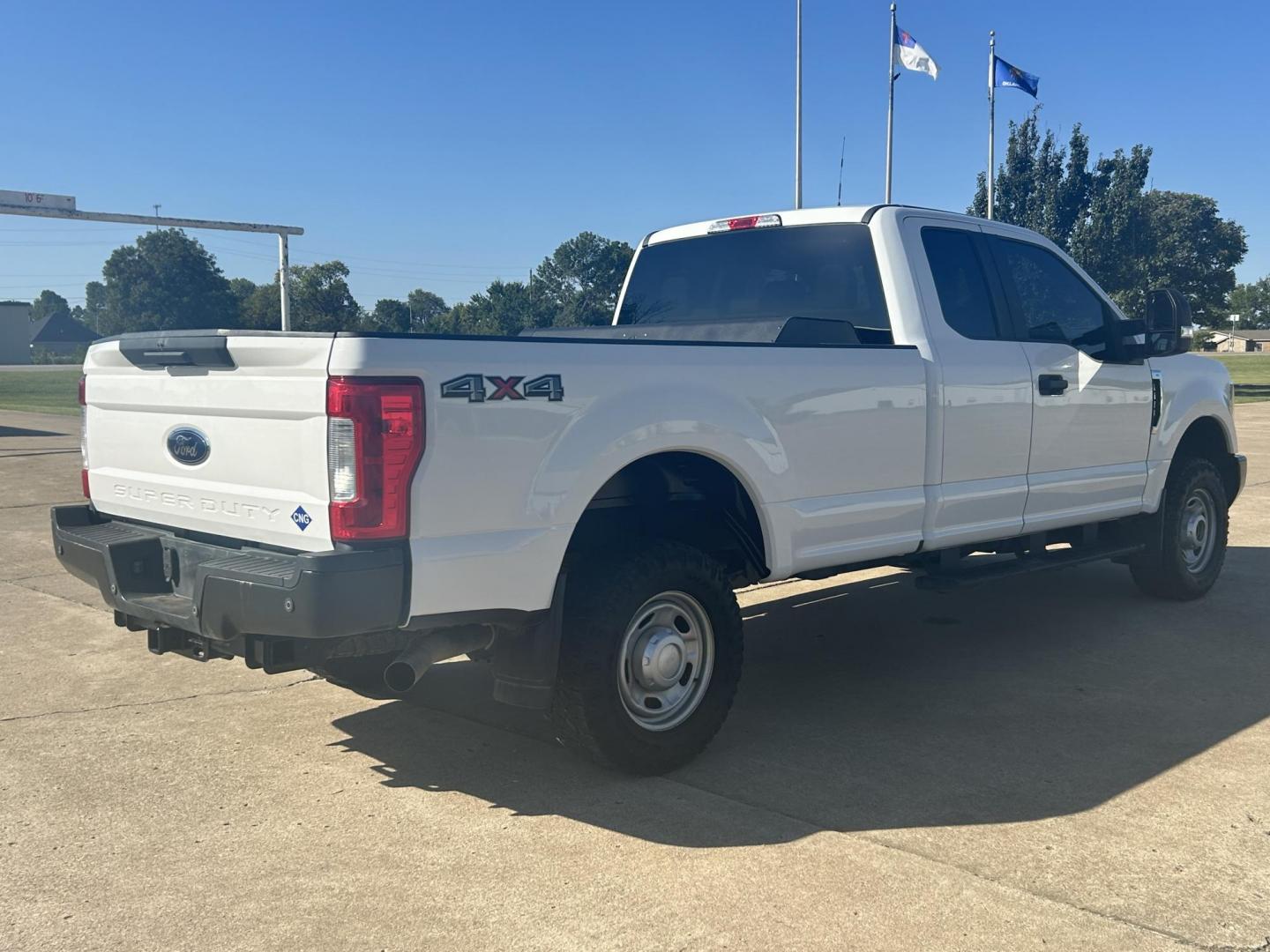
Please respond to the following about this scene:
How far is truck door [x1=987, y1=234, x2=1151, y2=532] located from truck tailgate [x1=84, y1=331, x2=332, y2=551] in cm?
364

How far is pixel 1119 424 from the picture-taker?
6316mm

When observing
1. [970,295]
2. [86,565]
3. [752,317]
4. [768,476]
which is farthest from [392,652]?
[970,295]

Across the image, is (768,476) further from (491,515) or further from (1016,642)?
(1016,642)

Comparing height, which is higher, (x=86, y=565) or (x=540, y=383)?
(x=540, y=383)

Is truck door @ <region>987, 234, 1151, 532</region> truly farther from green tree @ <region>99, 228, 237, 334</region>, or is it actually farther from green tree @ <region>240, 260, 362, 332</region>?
green tree @ <region>99, 228, 237, 334</region>

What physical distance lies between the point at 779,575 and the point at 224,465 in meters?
2.15

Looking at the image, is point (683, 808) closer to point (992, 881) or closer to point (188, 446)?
point (992, 881)

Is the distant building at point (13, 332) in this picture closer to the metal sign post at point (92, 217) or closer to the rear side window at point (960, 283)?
the metal sign post at point (92, 217)

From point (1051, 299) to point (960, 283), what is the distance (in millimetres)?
824

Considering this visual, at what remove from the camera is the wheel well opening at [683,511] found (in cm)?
441

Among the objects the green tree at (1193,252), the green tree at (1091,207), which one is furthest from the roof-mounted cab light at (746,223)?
the green tree at (1091,207)

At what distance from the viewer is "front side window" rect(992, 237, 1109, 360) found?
5934mm

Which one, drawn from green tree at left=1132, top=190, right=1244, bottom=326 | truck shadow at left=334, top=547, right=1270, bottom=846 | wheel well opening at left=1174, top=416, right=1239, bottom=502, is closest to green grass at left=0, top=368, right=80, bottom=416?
truck shadow at left=334, top=547, right=1270, bottom=846

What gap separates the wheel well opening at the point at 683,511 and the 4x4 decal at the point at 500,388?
2.00ft
